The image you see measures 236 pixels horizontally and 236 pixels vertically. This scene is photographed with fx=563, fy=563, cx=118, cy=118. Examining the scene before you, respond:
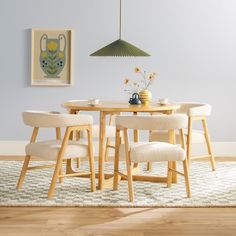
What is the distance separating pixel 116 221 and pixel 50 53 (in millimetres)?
3335

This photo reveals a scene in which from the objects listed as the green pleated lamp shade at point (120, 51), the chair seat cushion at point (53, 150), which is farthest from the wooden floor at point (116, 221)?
the green pleated lamp shade at point (120, 51)

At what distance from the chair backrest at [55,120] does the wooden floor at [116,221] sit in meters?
0.73

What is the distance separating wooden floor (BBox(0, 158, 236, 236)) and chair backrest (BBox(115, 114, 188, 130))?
25.4 inches

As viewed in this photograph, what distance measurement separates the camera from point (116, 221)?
3.86 meters

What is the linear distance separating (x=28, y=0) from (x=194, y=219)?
3.88 m

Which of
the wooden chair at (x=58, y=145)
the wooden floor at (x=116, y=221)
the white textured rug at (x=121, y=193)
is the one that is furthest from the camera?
the wooden chair at (x=58, y=145)

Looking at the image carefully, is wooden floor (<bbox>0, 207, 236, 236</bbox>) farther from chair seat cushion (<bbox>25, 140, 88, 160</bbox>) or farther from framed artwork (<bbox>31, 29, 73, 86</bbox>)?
framed artwork (<bbox>31, 29, 73, 86</bbox>)

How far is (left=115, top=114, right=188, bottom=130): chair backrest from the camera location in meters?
4.39

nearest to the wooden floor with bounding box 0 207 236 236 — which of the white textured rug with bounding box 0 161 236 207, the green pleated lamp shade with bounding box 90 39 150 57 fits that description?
the white textured rug with bounding box 0 161 236 207

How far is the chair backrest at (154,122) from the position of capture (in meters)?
4.39

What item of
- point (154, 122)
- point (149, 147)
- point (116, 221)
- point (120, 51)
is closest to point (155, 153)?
point (149, 147)

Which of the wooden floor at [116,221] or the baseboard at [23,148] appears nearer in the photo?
the wooden floor at [116,221]

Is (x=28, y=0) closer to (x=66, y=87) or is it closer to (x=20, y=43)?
(x=20, y=43)

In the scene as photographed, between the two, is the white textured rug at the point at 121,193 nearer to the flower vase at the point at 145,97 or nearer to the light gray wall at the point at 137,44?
the flower vase at the point at 145,97
